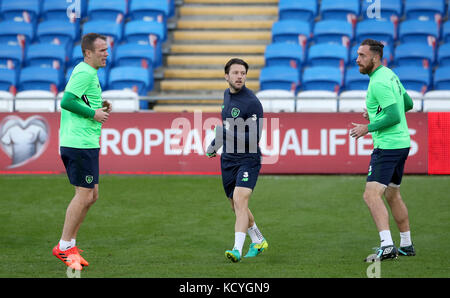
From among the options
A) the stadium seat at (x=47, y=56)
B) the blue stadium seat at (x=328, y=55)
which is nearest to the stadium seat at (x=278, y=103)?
the blue stadium seat at (x=328, y=55)

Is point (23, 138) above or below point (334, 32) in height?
below

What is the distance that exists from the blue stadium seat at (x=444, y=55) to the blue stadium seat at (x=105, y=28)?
7.78 meters

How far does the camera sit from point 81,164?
7020 mm

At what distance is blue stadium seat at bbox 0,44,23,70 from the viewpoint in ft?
59.5

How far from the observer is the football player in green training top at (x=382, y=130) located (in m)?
7.20

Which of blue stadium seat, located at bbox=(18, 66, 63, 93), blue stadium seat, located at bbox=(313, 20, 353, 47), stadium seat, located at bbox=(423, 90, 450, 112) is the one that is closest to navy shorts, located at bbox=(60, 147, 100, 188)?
stadium seat, located at bbox=(423, 90, 450, 112)

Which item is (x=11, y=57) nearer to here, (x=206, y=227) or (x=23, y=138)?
(x=23, y=138)

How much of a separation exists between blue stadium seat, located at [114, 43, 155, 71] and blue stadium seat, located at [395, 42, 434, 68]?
583 cm

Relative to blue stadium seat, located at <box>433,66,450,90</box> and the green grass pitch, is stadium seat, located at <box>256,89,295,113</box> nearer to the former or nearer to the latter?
the green grass pitch

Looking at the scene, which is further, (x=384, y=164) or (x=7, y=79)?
(x=7, y=79)

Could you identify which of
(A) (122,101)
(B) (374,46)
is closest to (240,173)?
(B) (374,46)

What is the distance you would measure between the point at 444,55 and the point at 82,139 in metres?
12.1

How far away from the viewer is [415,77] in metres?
16.6

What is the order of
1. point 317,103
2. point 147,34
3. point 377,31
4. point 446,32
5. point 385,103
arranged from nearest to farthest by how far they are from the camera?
point 385,103 < point 317,103 < point 446,32 < point 377,31 < point 147,34
